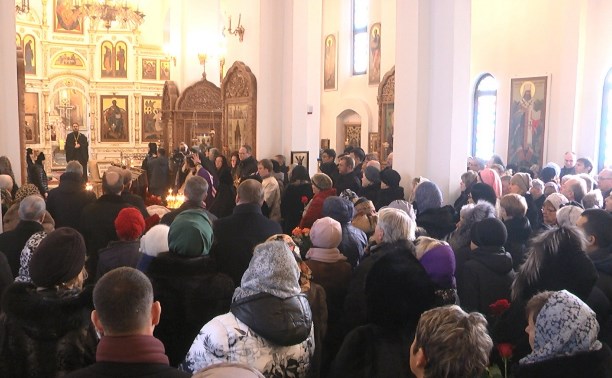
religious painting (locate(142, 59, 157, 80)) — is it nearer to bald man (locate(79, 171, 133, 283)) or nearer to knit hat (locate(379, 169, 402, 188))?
knit hat (locate(379, 169, 402, 188))

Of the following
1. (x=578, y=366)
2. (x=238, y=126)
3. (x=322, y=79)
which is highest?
(x=322, y=79)

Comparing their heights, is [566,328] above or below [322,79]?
below

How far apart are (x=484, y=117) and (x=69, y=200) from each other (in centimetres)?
1385

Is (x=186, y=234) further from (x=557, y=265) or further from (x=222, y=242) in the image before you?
(x=557, y=265)

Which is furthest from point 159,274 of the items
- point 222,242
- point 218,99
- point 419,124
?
point 218,99

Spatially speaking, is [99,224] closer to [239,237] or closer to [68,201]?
[68,201]

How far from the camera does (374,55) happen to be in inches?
842

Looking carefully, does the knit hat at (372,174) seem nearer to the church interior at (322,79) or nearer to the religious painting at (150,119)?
the church interior at (322,79)

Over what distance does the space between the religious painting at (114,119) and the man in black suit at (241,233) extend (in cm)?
2412

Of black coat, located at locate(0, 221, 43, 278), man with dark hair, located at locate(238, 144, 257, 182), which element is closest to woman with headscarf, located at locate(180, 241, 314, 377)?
black coat, located at locate(0, 221, 43, 278)

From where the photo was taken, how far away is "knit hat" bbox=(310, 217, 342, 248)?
481 centimetres

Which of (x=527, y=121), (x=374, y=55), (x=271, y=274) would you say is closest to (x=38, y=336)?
(x=271, y=274)

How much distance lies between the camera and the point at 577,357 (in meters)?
3.06

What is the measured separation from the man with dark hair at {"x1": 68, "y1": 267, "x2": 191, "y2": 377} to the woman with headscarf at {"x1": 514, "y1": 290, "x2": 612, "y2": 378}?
1.73 m
